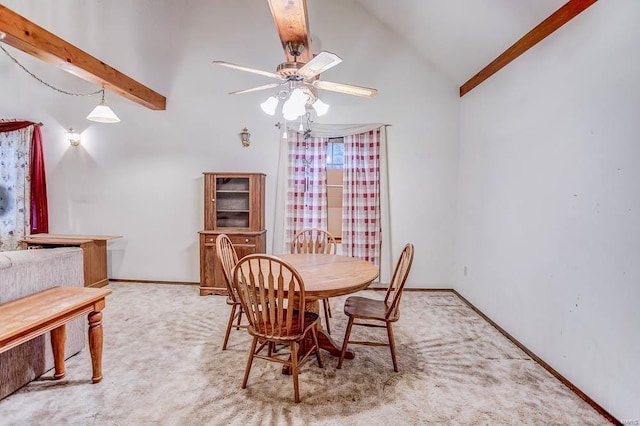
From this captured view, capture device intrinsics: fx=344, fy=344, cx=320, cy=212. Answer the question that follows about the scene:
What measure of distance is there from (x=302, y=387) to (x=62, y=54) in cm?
328

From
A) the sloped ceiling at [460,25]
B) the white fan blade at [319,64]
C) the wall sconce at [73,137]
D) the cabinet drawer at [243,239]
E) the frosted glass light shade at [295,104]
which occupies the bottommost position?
the cabinet drawer at [243,239]

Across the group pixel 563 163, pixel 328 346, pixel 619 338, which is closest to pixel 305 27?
pixel 563 163

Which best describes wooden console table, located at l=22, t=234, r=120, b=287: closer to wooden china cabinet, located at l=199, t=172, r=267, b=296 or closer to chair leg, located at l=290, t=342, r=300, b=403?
wooden china cabinet, located at l=199, t=172, r=267, b=296

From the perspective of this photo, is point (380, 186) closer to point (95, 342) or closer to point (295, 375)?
point (295, 375)

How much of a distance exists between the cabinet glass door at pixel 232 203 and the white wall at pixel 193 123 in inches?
10.8

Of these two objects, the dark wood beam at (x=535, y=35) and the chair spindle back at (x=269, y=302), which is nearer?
the chair spindle back at (x=269, y=302)

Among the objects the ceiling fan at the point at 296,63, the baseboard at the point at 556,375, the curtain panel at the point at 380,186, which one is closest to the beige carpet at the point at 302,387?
the baseboard at the point at 556,375

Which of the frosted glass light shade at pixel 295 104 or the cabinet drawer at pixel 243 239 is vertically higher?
the frosted glass light shade at pixel 295 104

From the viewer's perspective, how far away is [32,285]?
6.97 ft

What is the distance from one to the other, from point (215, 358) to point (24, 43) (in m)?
2.75

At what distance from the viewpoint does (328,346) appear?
8.45ft

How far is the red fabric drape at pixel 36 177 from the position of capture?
4562 millimetres

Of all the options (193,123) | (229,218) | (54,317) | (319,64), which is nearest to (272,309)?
(54,317)

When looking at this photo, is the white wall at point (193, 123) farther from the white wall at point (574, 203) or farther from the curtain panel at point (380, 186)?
the white wall at point (574, 203)
